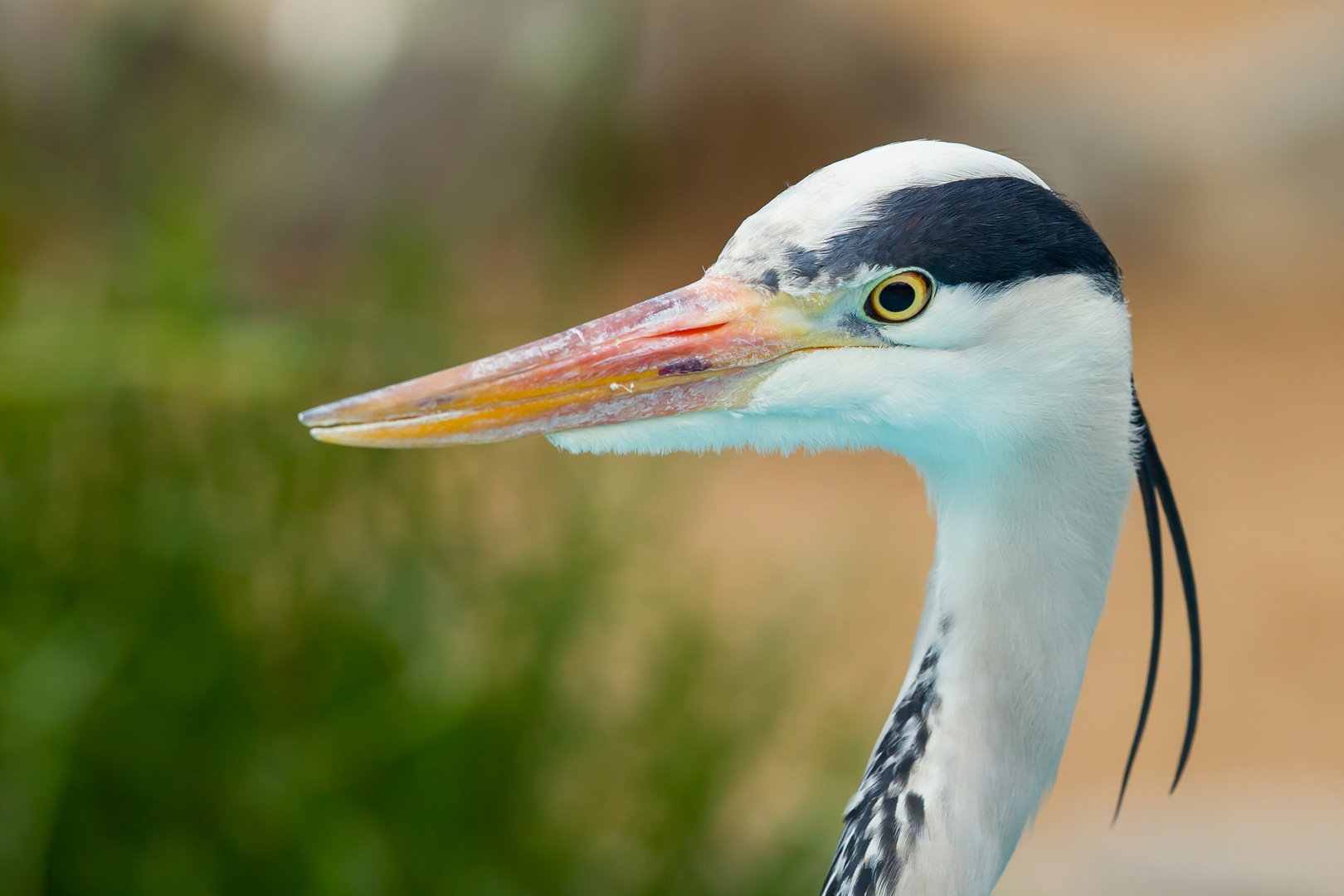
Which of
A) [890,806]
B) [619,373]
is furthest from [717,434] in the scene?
[890,806]

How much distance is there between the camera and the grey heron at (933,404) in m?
0.96

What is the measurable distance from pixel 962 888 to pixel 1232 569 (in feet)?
14.6

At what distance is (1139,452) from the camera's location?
1068 millimetres

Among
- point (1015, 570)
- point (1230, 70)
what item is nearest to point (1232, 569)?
point (1230, 70)

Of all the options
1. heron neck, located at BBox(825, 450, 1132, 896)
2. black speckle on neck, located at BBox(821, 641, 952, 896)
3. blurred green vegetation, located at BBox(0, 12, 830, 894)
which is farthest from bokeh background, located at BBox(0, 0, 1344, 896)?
black speckle on neck, located at BBox(821, 641, 952, 896)

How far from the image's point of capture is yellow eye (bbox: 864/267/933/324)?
3.18ft

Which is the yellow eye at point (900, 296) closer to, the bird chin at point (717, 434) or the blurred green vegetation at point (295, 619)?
the bird chin at point (717, 434)

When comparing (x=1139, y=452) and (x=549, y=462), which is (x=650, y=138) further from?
(x=1139, y=452)

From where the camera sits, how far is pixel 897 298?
38.8 inches

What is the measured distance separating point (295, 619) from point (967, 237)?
1.48m

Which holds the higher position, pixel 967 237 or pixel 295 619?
pixel 967 237

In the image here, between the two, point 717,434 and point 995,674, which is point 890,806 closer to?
point 995,674

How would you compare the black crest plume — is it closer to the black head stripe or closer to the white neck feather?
the white neck feather

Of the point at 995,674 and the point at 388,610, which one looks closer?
the point at 995,674
